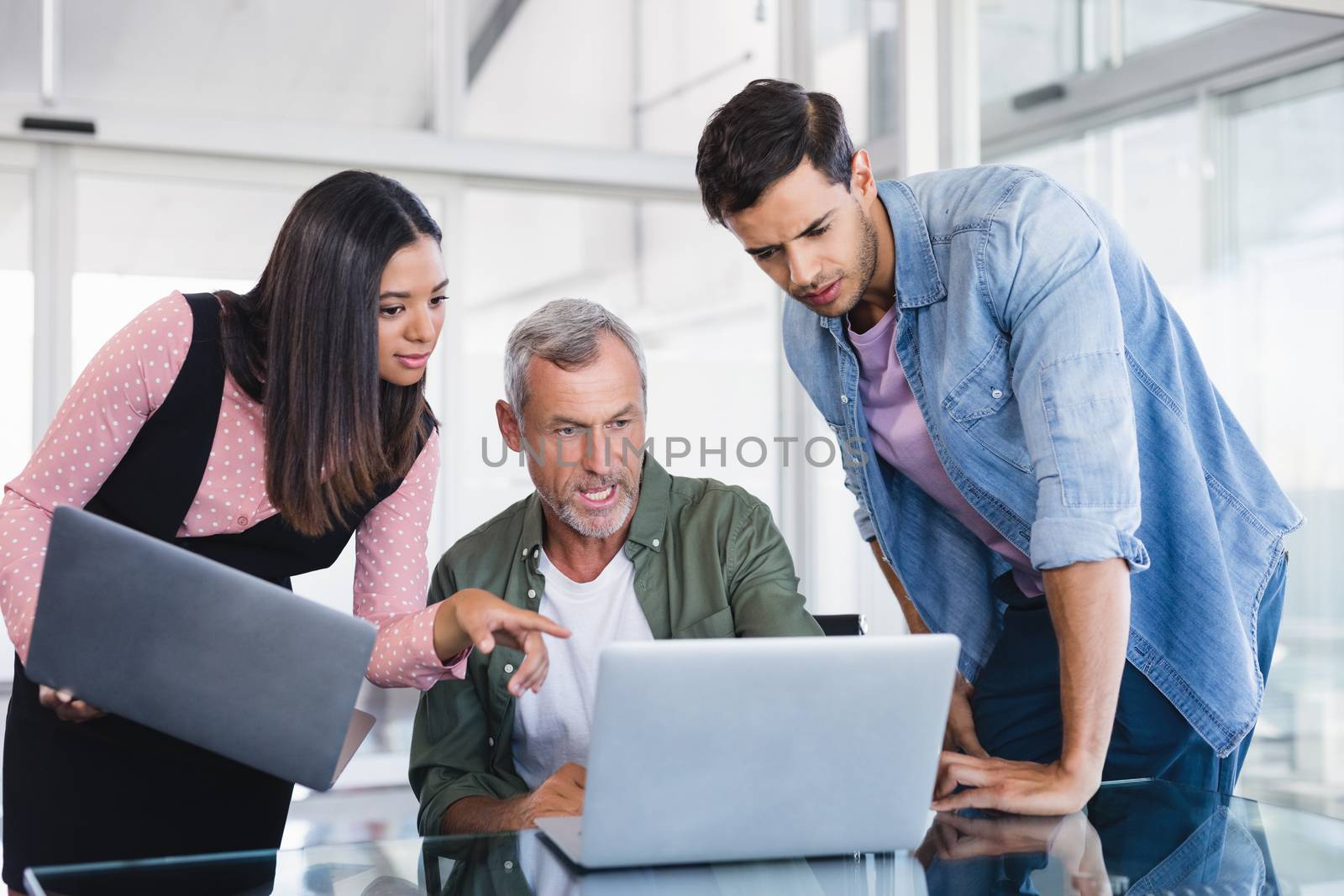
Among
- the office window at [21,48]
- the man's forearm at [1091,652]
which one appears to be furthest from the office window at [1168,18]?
the office window at [21,48]

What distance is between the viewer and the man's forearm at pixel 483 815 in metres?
1.48

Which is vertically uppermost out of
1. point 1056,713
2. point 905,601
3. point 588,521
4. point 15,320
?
point 15,320

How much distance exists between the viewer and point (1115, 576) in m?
1.32

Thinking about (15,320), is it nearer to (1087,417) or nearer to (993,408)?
(993,408)

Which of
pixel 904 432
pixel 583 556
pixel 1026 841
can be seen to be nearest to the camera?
pixel 1026 841

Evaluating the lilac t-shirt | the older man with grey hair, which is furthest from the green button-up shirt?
the lilac t-shirt

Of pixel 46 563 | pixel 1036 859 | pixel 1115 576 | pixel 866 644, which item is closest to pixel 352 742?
pixel 46 563

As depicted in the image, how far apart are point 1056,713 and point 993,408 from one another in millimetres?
398

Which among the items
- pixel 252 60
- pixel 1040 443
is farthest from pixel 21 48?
pixel 1040 443

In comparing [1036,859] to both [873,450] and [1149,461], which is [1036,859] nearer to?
[1149,461]

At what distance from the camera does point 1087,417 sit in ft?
4.42

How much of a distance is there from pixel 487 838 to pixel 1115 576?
0.69 m

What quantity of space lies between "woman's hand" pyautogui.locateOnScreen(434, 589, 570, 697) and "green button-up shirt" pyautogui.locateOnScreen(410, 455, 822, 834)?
271 millimetres

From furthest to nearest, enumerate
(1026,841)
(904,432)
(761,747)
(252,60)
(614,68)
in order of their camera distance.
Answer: (614,68)
(252,60)
(904,432)
(1026,841)
(761,747)
